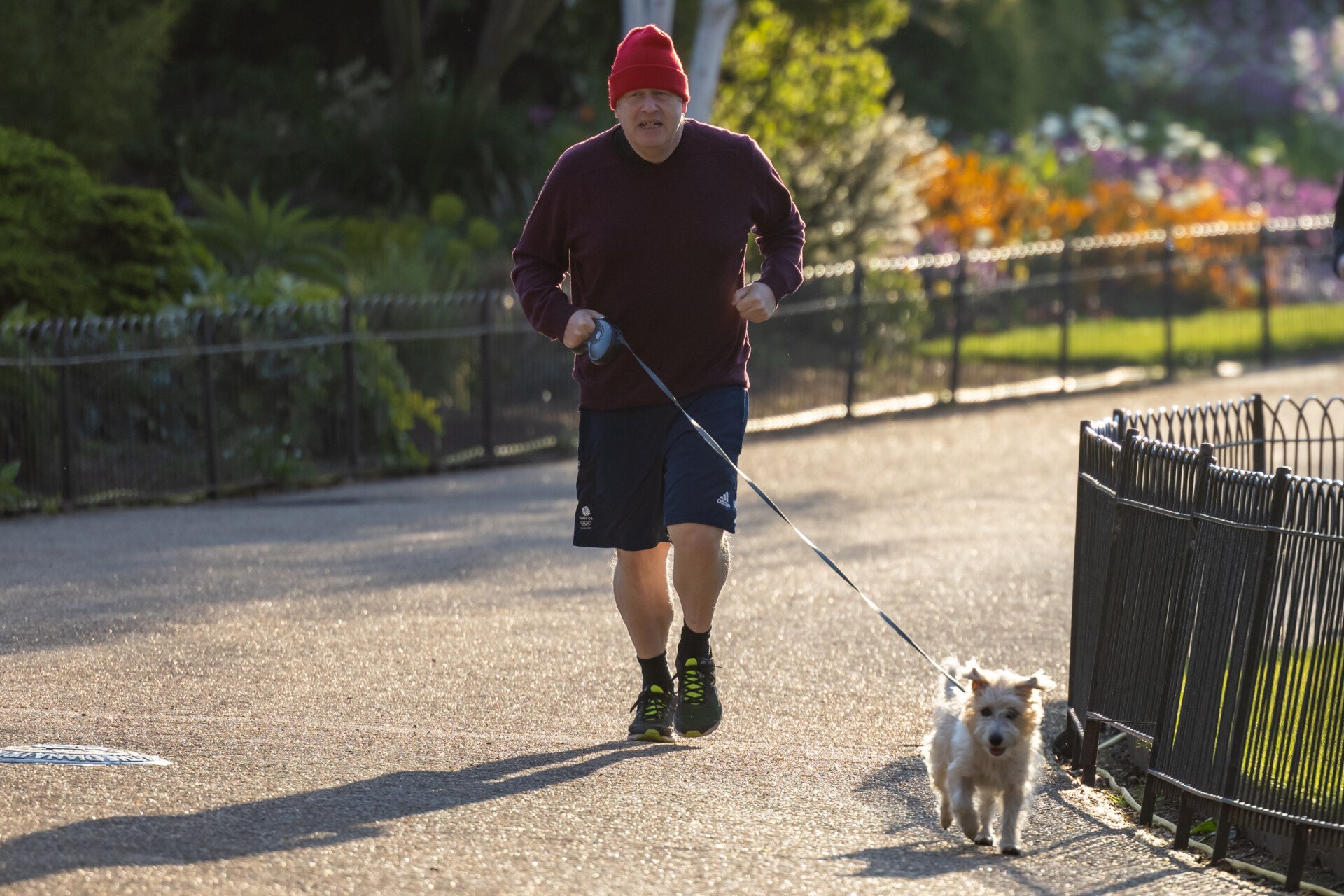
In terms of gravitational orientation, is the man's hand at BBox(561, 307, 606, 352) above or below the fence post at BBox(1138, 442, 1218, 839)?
above

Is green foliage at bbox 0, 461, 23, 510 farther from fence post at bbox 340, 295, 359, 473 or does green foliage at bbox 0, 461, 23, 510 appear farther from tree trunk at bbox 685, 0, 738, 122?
tree trunk at bbox 685, 0, 738, 122

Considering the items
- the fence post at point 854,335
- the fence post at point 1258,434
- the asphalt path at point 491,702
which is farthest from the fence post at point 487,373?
the fence post at point 1258,434

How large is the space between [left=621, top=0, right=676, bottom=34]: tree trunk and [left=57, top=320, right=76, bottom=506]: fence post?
6292mm

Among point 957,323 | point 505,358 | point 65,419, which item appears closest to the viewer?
point 65,419

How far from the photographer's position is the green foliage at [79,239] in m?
13.5

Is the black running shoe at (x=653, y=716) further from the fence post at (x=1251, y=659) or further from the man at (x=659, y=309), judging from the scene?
the fence post at (x=1251, y=659)

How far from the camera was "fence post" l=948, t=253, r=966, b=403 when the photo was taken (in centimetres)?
1738

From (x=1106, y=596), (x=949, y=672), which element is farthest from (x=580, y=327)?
(x=1106, y=596)

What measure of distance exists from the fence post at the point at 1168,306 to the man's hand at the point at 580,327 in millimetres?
13580

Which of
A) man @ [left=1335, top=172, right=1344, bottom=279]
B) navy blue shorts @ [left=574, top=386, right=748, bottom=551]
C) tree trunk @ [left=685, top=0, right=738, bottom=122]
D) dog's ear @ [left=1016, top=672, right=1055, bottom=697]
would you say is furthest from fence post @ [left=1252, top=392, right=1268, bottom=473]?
tree trunk @ [left=685, top=0, right=738, bottom=122]

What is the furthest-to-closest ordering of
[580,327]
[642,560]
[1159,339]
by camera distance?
1. [1159,339]
2. [642,560]
3. [580,327]

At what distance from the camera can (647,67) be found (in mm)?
6023

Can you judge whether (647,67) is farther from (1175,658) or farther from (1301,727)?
(1301,727)

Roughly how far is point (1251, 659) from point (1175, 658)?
1.22 ft
